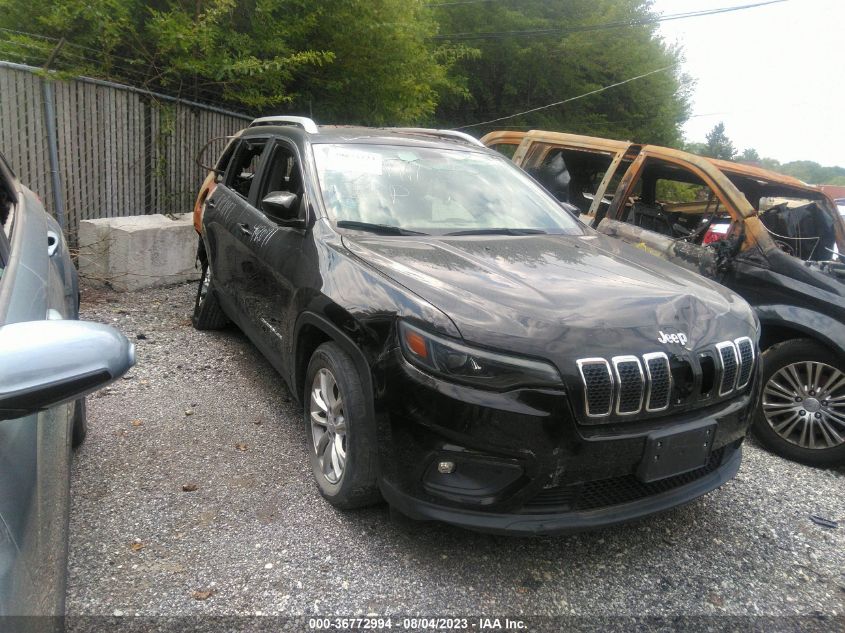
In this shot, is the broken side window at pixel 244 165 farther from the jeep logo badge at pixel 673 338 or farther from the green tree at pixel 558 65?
the green tree at pixel 558 65

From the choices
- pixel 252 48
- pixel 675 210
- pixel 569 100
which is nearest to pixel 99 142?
pixel 252 48

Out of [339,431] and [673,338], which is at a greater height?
[673,338]

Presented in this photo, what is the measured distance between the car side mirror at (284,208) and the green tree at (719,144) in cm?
7366

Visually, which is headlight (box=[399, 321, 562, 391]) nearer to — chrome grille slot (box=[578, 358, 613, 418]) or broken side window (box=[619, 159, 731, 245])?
chrome grille slot (box=[578, 358, 613, 418])

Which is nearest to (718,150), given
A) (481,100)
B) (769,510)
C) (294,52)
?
(481,100)

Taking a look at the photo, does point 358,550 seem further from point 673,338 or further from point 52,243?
point 52,243

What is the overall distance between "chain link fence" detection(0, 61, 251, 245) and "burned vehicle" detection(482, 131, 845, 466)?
5.13 metres

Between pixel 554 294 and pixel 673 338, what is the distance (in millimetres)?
499

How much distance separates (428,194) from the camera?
149 inches

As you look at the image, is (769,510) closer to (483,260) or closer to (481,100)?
(483,260)

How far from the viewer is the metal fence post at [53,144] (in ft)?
22.4

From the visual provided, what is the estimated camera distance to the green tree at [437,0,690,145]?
21.0 meters

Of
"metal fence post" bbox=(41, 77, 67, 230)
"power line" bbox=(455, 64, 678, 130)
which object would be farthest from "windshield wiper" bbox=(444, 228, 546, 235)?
"power line" bbox=(455, 64, 678, 130)

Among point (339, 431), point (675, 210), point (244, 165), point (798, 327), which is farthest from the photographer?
point (675, 210)
